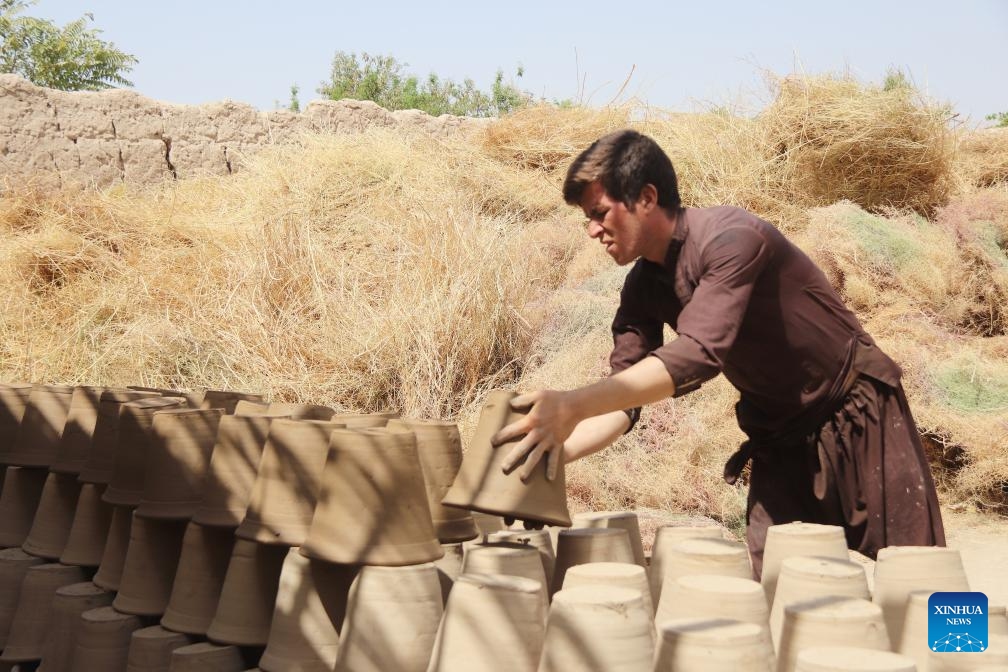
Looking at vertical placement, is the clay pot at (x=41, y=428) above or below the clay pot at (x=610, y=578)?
below

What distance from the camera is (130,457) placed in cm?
286

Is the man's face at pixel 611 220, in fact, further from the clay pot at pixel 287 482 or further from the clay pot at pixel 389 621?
the clay pot at pixel 389 621

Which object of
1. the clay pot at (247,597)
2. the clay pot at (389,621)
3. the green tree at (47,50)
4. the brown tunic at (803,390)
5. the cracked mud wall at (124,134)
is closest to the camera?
the clay pot at (389,621)

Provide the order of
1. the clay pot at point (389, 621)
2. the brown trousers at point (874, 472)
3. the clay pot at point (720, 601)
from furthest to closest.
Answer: the brown trousers at point (874, 472) < the clay pot at point (389, 621) < the clay pot at point (720, 601)

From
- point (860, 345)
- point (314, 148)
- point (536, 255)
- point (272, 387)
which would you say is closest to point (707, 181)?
point (536, 255)

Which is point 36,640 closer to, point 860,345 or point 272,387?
point 860,345

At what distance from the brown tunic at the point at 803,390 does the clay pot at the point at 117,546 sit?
58.4 inches

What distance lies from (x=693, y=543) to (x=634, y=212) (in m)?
0.87

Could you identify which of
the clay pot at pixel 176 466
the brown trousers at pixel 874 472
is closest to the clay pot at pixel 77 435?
the clay pot at pixel 176 466

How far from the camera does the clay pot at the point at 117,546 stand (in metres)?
2.86

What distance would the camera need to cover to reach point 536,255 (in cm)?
837

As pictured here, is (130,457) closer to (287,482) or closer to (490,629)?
(287,482)

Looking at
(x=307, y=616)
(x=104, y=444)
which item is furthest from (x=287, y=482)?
(x=104, y=444)

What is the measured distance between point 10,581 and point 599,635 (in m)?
2.34
